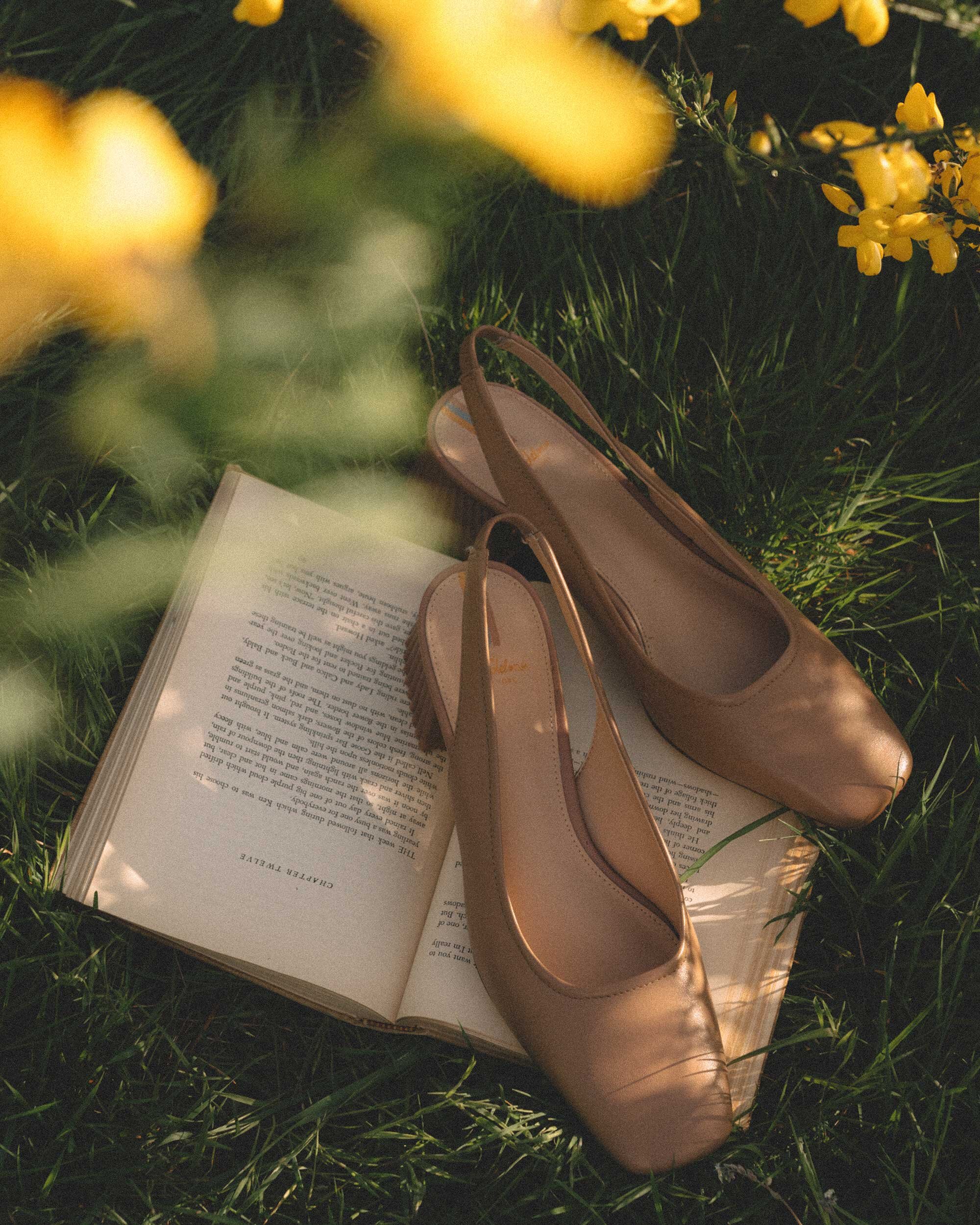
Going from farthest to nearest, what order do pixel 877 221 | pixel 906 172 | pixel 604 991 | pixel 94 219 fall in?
pixel 94 219
pixel 604 991
pixel 877 221
pixel 906 172

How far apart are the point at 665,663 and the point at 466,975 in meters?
0.43

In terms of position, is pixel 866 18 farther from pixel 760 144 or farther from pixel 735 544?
pixel 735 544

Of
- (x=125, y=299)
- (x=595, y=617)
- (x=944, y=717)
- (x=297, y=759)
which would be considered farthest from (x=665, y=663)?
(x=125, y=299)

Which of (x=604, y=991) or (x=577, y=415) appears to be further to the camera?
(x=577, y=415)

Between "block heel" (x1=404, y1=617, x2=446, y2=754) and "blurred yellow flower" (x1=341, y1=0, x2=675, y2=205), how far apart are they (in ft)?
2.24

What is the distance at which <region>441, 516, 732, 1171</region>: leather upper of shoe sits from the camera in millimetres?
906

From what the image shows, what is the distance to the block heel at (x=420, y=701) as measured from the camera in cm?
106

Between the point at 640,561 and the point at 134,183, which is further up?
the point at 134,183

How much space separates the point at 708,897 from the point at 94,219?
43.7 inches

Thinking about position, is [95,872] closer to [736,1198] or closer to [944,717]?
[736,1198]

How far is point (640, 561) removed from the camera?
1.20m

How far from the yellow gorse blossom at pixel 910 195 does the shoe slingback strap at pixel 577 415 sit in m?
0.37

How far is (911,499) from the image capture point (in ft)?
4.17

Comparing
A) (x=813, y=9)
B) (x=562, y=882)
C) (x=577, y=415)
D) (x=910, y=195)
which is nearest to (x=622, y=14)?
(x=813, y=9)
